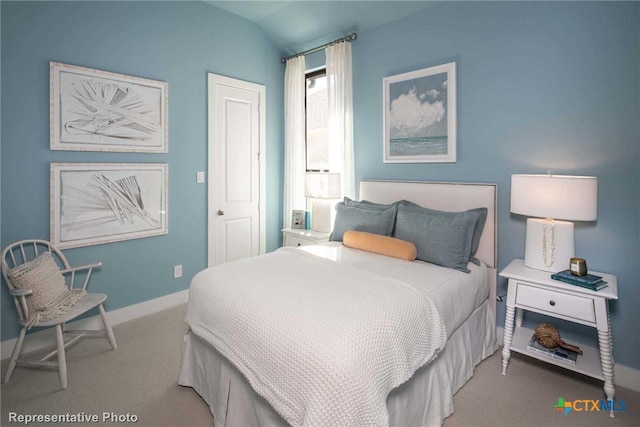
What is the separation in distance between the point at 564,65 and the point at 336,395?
2.53 m

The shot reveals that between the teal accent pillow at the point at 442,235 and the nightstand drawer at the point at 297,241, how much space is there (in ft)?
3.78

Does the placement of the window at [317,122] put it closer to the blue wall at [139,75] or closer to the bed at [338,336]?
the blue wall at [139,75]

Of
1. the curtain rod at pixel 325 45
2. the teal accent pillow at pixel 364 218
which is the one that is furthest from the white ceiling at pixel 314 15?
the teal accent pillow at pixel 364 218

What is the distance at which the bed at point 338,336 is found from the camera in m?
1.36

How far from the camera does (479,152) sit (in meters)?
2.88

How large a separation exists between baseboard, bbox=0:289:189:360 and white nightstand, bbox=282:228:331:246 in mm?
1191

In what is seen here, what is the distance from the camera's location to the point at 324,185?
12.0 feet

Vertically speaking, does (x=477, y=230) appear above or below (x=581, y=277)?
above

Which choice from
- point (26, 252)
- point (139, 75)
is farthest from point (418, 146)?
point (26, 252)

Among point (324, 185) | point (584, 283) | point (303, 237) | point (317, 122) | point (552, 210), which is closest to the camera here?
point (584, 283)

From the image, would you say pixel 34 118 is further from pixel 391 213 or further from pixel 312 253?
pixel 391 213

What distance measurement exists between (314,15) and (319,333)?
3181 millimetres

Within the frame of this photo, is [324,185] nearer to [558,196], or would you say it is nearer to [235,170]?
[235,170]

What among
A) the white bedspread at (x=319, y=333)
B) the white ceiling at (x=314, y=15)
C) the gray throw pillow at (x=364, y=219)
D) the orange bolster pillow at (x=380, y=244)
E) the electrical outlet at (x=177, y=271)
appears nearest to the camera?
the white bedspread at (x=319, y=333)
